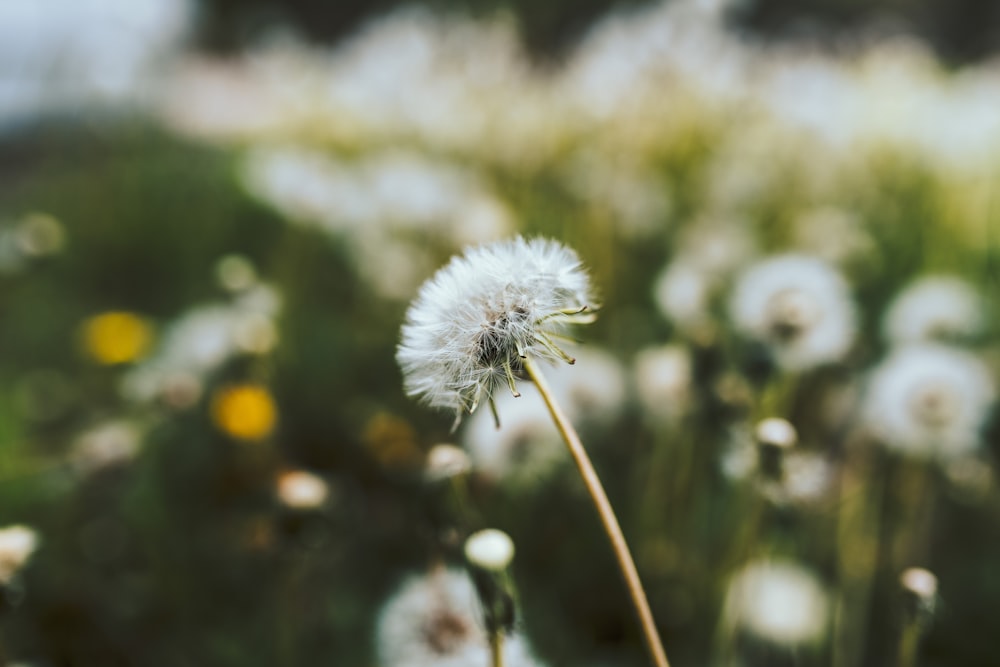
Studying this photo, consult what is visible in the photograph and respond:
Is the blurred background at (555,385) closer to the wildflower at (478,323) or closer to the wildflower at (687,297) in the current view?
the wildflower at (687,297)

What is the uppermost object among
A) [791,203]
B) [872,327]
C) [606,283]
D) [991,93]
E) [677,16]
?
[991,93]

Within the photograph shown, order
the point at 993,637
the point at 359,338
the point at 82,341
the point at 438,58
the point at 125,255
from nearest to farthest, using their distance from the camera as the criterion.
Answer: the point at 993,637, the point at 359,338, the point at 82,341, the point at 438,58, the point at 125,255

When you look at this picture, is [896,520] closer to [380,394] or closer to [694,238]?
[694,238]

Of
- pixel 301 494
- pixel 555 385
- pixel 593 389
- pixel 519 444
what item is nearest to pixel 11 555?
pixel 301 494

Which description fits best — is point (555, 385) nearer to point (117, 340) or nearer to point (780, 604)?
A: point (780, 604)

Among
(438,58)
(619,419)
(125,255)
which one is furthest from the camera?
(125,255)

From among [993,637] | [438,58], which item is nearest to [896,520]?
[993,637]

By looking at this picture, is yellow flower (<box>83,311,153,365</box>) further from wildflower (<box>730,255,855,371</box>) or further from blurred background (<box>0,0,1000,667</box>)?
wildflower (<box>730,255,855,371</box>)
